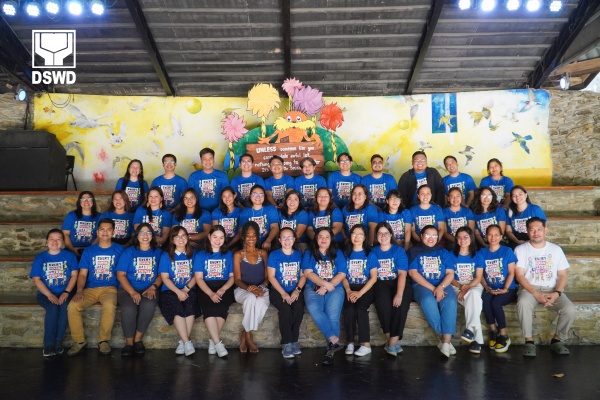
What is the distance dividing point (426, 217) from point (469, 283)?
0.95 metres

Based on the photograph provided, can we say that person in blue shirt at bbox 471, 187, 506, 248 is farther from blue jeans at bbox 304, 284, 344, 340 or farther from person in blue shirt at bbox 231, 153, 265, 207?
person in blue shirt at bbox 231, 153, 265, 207

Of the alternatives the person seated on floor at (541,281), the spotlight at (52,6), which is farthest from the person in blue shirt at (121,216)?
the person seated on floor at (541,281)

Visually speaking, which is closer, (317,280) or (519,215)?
(317,280)

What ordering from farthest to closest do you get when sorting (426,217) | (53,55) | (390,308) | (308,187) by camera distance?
(53,55), (308,187), (426,217), (390,308)

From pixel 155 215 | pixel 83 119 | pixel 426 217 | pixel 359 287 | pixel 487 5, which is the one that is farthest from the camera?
pixel 83 119

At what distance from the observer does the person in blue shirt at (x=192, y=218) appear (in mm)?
5699

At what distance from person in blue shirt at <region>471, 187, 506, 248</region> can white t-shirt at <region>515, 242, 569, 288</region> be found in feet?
2.08

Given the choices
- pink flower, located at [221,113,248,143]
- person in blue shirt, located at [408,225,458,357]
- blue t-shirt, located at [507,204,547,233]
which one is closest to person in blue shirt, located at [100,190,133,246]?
pink flower, located at [221,113,248,143]

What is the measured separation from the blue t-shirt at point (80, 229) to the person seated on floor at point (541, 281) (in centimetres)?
441

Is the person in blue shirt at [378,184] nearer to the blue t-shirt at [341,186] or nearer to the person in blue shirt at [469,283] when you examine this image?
the blue t-shirt at [341,186]

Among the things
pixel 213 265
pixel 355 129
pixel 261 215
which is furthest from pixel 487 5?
pixel 213 265

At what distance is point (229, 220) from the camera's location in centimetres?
573

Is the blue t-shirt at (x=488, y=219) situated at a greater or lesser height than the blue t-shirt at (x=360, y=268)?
greater

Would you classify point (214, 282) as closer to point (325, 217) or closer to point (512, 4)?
point (325, 217)
